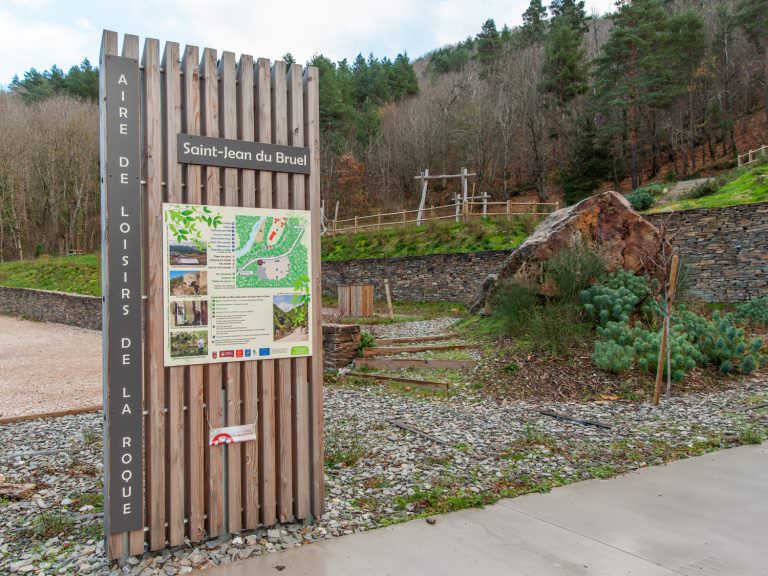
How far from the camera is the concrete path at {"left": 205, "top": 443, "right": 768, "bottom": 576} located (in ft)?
9.72

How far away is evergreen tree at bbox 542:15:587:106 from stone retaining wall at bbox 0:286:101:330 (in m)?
34.1

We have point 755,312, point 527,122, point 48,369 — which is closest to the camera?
point 755,312

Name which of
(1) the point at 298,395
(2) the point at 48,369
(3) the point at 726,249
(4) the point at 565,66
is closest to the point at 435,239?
(3) the point at 726,249

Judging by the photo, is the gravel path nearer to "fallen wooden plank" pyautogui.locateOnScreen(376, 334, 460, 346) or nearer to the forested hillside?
Answer: "fallen wooden plank" pyautogui.locateOnScreen(376, 334, 460, 346)

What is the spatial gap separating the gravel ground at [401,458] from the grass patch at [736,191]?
14.3 m

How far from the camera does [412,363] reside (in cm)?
900

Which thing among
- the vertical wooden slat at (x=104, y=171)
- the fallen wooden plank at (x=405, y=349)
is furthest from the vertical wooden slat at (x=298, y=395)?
the fallen wooden plank at (x=405, y=349)

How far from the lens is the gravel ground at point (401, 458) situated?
3287 mm

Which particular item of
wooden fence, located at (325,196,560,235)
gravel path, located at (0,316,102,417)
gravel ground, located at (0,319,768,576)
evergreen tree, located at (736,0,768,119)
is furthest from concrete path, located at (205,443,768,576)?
evergreen tree, located at (736,0,768,119)

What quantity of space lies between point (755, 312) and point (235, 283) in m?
11.4

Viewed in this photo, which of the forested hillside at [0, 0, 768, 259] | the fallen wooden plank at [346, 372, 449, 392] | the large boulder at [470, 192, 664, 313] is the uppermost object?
the forested hillside at [0, 0, 768, 259]

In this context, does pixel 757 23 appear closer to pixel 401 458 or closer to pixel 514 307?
pixel 514 307

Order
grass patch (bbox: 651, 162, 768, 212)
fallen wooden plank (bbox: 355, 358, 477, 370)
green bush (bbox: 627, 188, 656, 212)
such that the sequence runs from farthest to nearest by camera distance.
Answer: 1. green bush (bbox: 627, 188, 656, 212)
2. grass patch (bbox: 651, 162, 768, 212)
3. fallen wooden plank (bbox: 355, 358, 477, 370)

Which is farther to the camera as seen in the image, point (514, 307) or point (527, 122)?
point (527, 122)
